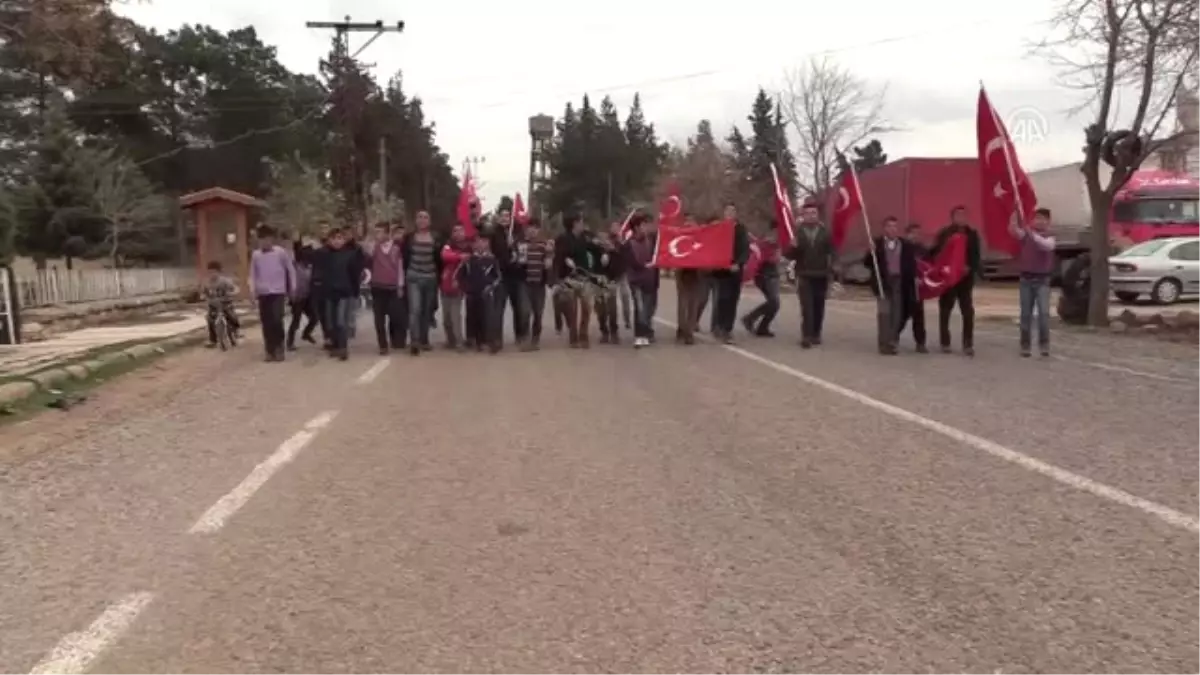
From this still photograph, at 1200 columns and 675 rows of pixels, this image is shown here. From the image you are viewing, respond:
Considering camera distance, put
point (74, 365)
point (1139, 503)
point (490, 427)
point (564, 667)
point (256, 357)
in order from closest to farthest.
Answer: point (564, 667) < point (1139, 503) < point (490, 427) < point (74, 365) < point (256, 357)

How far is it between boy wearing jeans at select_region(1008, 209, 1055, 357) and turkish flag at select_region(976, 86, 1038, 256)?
337 mm

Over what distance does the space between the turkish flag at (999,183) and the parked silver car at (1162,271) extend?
480 inches

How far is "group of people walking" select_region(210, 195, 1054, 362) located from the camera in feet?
50.8

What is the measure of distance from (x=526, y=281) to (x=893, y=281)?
5.03m

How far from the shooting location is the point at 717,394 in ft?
37.6

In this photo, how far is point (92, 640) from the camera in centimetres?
477

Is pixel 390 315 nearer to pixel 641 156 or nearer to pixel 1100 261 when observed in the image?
pixel 1100 261

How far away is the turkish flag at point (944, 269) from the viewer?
48.9 feet

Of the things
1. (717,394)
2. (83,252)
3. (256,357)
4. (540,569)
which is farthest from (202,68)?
(540,569)

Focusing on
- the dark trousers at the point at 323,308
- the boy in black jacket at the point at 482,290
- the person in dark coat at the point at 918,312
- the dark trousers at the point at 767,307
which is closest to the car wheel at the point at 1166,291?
the dark trousers at the point at 767,307

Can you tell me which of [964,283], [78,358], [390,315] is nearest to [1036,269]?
[964,283]

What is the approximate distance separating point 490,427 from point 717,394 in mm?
2663

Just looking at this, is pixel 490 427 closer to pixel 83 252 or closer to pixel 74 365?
pixel 74 365

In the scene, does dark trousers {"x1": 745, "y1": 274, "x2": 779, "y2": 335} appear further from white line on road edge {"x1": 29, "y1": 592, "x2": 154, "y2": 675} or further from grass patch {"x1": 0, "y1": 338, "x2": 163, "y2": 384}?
white line on road edge {"x1": 29, "y1": 592, "x2": 154, "y2": 675}
